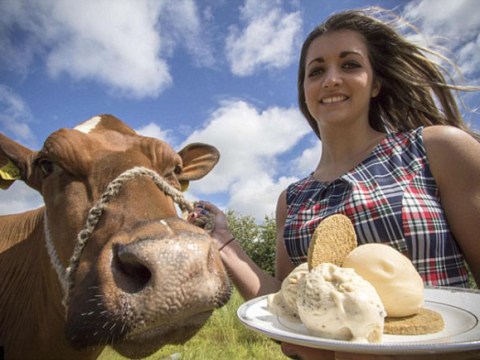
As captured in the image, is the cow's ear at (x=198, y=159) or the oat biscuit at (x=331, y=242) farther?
the cow's ear at (x=198, y=159)

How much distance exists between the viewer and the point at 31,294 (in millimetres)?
2885

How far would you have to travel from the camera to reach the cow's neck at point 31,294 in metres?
2.68

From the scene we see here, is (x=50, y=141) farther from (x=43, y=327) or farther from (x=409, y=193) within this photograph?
(x=409, y=193)

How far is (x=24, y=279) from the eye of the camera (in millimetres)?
2977

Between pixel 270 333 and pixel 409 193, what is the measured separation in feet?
4.49

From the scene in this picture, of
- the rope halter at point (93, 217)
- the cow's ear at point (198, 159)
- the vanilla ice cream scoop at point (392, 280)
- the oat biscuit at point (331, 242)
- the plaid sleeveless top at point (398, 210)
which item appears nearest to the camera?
the vanilla ice cream scoop at point (392, 280)

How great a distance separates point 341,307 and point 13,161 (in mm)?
2616

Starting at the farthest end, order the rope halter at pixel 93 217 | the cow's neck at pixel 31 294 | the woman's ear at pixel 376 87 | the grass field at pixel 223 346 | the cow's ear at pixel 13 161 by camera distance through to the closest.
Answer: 1. the grass field at pixel 223 346
2. the woman's ear at pixel 376 87
3. the cow's ear at pixel 13 161
4. the cow's neck at pixel 31 294
5. the rope halter at pixel 93 217

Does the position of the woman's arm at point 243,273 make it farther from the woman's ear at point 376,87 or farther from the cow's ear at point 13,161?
the woman's ear at point 376,87

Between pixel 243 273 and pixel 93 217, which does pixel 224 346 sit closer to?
pixel 243 273

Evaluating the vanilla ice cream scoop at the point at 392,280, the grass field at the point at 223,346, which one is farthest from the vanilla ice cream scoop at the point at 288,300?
the grass field at the point at 223,346

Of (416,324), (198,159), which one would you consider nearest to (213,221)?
(198,159)

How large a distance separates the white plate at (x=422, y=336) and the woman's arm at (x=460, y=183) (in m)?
0.49

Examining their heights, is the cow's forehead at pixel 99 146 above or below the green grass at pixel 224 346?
above
